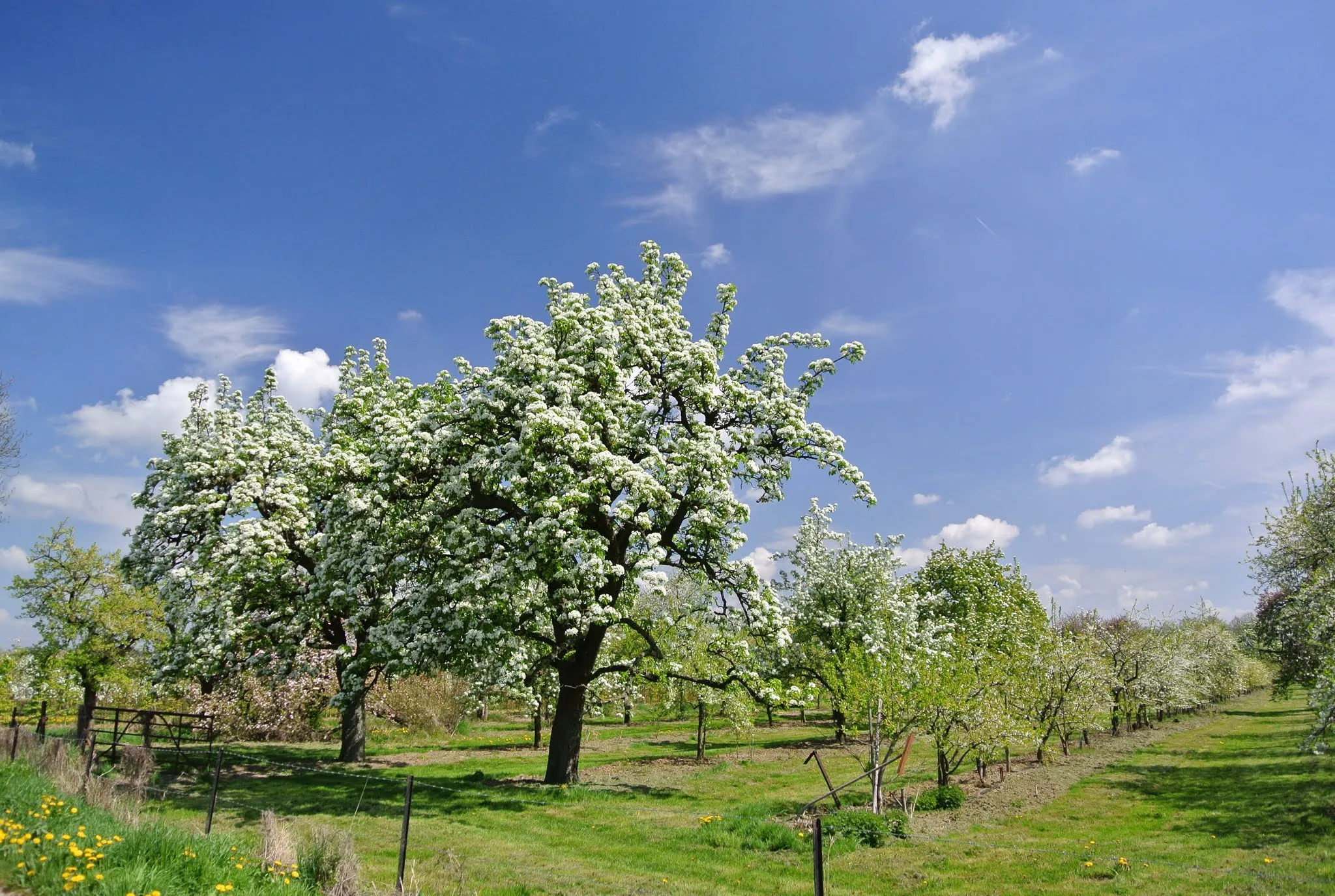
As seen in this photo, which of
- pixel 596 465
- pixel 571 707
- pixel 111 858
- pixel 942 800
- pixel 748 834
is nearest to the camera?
pixel 111 858

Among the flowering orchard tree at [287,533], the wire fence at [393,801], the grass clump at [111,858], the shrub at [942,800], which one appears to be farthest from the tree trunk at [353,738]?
the shrub at [942,800]

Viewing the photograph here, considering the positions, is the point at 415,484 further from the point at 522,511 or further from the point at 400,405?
the point at 400,405

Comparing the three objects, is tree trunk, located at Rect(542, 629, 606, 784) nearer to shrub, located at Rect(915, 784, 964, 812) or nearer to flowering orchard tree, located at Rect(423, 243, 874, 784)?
flowering orchard tree, located at Rect(423, 243, 874, 784)

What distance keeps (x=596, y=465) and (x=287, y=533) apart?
1332 centimetres

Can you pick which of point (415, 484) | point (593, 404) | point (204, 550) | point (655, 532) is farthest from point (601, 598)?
point (204, 550)

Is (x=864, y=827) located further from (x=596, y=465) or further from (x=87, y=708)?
(x=87, y=708)

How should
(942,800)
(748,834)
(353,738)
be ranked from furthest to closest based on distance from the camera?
(353,738)
(942,800)
(748,834)

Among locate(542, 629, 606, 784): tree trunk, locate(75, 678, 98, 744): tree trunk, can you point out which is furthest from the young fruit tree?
locate(542, 629, 606, 784): tree trunk

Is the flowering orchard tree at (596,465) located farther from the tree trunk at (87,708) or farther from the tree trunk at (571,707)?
the tree trunk at (87,708)

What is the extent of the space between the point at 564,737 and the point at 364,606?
24.2 ft

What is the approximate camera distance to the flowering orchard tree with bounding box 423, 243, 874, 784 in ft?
57.3

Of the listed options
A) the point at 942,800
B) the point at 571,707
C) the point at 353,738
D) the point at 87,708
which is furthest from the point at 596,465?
the point at 87,708

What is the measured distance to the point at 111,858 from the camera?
28.6 feet

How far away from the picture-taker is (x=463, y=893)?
10.2 m
